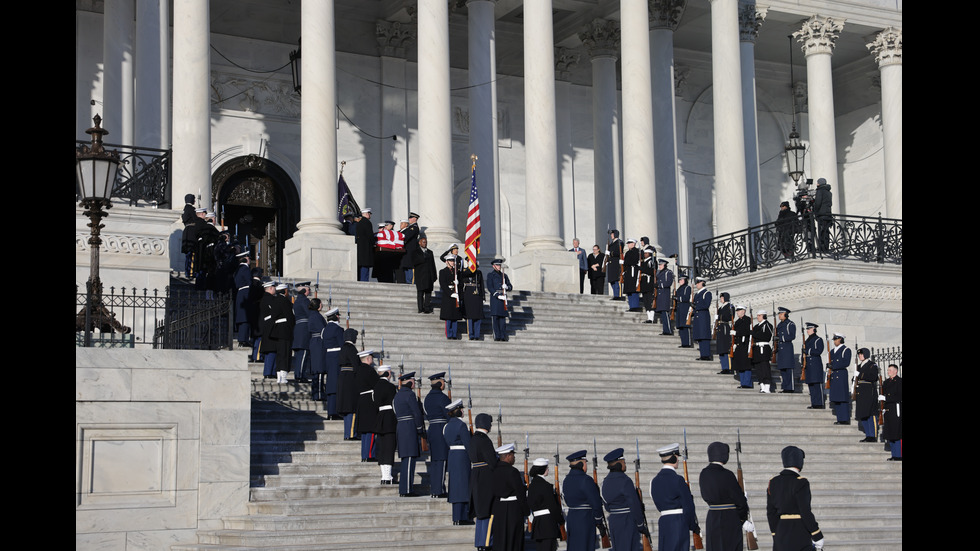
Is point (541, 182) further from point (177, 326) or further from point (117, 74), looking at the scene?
point (177, 326)

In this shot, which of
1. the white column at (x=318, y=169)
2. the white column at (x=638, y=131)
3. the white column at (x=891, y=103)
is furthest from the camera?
the white column at (x=891, y=103)

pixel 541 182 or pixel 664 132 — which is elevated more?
pixel 664 132

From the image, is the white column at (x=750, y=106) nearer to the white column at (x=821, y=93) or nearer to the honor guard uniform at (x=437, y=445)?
the white column at (x=821, y=93)

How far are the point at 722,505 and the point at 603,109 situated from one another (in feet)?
80.1

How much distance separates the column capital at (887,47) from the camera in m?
39.3

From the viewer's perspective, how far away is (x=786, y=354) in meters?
24.3

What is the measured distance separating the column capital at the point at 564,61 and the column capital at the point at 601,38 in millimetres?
1295

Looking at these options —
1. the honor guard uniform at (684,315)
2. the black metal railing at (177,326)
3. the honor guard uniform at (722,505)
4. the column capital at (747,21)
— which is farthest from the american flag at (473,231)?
the honor guard uniform at (722,505)

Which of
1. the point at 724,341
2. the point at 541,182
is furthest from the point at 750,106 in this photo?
the point at 724,341

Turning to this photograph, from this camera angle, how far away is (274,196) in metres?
35.3

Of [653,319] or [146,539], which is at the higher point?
[653,319]

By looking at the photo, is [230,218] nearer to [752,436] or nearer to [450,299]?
[450,299]
